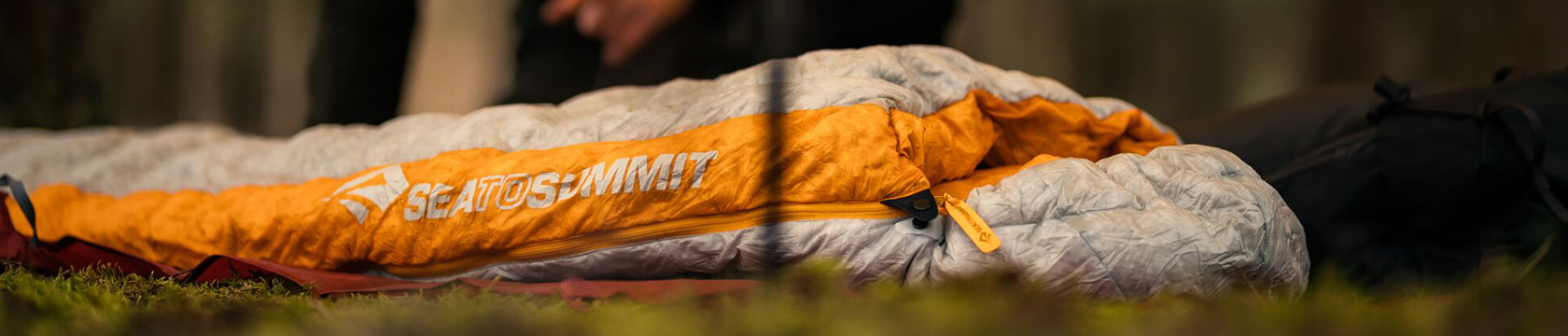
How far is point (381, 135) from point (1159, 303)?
89cm

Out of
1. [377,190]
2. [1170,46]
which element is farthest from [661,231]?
[1170,46]

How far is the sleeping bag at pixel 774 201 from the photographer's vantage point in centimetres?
80

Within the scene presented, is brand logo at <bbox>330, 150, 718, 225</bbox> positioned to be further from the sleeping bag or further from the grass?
the grass

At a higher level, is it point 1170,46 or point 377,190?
point 1170,46

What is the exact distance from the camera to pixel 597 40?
4.77 ft

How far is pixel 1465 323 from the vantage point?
0.48 metres

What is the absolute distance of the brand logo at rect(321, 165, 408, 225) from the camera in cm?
102

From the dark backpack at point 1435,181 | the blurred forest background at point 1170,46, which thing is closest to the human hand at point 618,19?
the blurred forest background at point 1170,46

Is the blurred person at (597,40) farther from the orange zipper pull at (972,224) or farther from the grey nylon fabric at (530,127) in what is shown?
the orange zipper pull at (972,224)

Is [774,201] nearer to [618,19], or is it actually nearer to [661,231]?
[661,231]

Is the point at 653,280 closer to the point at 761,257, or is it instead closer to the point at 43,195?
the point at 761,257

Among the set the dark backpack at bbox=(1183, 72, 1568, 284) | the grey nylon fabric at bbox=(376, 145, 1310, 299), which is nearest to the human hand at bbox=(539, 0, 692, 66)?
the grey nylon fabric at bbox=(376, 145, 1310, 299)

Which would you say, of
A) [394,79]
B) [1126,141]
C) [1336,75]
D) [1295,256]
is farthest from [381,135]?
[1336,75]

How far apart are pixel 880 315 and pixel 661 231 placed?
43 centimetres
